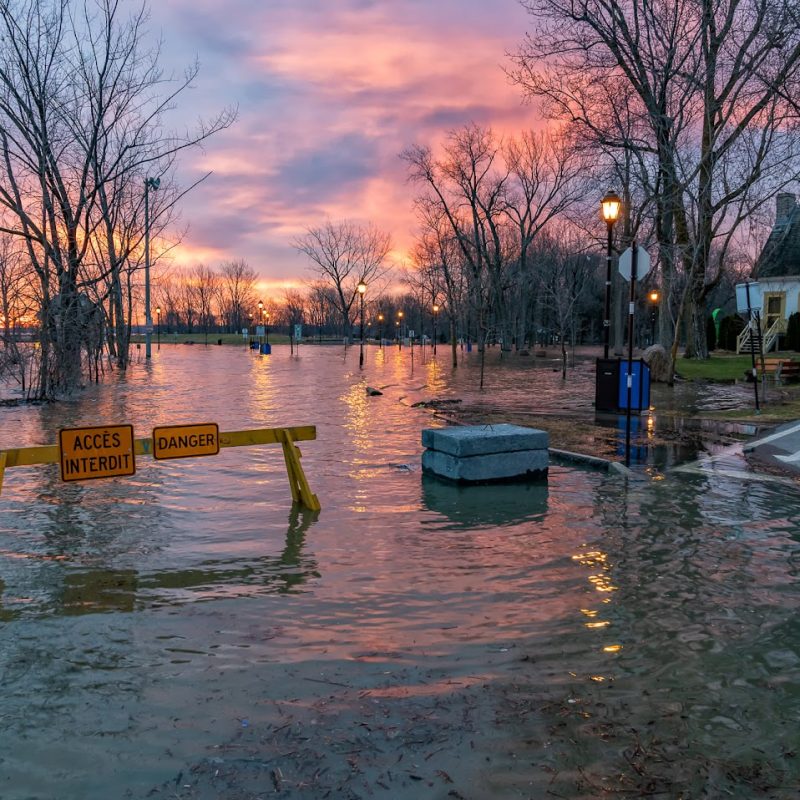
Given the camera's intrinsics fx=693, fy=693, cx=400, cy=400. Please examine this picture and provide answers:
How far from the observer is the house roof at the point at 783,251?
149ft

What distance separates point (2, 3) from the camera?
17.6 m

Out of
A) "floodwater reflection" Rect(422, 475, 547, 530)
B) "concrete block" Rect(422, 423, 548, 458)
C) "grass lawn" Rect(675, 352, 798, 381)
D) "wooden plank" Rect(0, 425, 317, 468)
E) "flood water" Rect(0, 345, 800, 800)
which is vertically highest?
"grass lawn" Rect(675, 352, 798, 381)

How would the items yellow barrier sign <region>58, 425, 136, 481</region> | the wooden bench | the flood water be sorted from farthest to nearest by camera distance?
1. the wooden bench
2. yellow barrier sign <region>58, 425, 136, 481</region>
3. the flood water

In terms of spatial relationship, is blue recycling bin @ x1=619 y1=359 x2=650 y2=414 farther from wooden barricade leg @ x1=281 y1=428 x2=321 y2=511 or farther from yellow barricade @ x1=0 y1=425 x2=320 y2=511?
wooden barricade leg @ x1=281 y1=428 x2=321 y2=511

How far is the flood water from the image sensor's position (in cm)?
311

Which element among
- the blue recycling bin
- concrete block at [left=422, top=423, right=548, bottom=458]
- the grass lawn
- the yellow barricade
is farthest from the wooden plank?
the grass lawn

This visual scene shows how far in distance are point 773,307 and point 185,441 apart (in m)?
47.5

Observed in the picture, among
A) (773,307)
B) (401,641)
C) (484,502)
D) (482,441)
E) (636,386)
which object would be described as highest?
(773,307)

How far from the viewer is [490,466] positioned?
890 centimetres

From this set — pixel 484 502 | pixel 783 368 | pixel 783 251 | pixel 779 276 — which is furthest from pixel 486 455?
pixel 783 251

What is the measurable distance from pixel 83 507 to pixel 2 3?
641 inches

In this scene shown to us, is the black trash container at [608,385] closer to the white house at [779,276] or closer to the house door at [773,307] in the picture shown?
the white house at [779,276]

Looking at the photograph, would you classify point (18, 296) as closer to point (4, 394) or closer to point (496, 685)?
point (4, 394)

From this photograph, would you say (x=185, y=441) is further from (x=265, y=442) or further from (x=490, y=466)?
(x=490, y=466)
